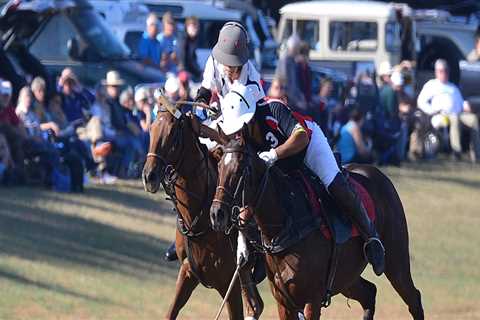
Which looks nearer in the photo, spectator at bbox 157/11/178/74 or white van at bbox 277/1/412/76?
spectator at bbox 157/11/178/74

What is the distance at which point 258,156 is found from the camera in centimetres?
964

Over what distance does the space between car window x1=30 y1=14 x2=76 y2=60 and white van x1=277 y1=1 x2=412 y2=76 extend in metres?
8.90

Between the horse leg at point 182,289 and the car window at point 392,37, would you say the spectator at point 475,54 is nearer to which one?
the car window at point 392,37

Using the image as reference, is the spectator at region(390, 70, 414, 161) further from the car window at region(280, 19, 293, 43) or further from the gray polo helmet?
the gray polo helmet

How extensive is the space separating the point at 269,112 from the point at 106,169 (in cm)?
894

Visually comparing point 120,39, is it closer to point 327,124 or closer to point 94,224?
point 327,124

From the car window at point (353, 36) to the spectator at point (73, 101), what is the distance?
36.7 ft

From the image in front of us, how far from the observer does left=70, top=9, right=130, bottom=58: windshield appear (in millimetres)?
21203

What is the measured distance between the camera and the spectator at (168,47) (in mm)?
21766

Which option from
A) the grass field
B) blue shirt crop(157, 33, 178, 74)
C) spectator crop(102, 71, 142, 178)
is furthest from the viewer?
blue shirt crop(157, 33, 178, 74)

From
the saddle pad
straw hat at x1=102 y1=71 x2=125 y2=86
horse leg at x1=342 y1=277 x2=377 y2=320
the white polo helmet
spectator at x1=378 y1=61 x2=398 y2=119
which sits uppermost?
the white polo helmet

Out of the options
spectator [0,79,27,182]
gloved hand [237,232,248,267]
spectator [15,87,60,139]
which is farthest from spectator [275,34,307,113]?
gloved hand [237,232,248,267]

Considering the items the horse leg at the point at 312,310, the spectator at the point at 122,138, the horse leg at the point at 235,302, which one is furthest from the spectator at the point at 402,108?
the horse leg at the point at 312,310

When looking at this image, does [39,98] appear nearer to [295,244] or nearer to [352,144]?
[352,144]
